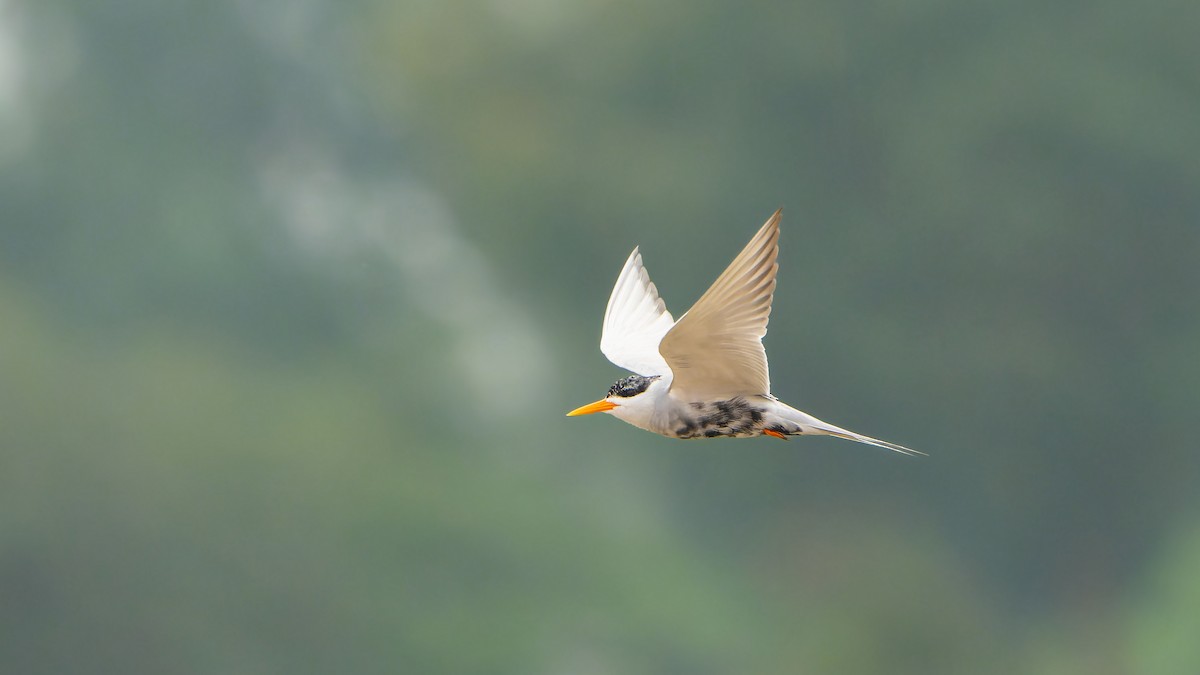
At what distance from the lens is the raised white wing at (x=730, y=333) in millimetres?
2355

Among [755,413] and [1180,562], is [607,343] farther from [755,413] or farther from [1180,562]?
[1180,562]

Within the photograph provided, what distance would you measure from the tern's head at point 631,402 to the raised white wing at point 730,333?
0.05 metres

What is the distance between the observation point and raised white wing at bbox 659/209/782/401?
7.73ft

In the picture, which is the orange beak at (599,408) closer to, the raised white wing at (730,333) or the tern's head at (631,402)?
the tern's head at (631,402)

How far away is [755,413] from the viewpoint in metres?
2.49

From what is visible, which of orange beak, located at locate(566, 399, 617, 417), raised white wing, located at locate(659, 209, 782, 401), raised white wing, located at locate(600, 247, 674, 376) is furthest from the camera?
raised white wing, located at locate(600, 247, 674, 376)

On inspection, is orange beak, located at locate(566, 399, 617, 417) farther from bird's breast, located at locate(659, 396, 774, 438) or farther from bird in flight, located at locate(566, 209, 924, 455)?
bird's breast, located at locate(659, 396, 774, 438)

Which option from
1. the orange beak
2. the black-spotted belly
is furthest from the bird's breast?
the orange beak

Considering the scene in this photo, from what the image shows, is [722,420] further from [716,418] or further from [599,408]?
[599,408]

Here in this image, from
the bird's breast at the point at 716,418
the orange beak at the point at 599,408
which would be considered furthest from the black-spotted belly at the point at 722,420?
the orange beak at the point at 599,408

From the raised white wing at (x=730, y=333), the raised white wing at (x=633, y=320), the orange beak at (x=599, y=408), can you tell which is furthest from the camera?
the raised white wing at (x=633, y=320)

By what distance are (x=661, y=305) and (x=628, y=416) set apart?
553 mm

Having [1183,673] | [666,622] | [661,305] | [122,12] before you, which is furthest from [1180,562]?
[122,12]

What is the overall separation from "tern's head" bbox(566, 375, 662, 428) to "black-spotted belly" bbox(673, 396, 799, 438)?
61 mm
